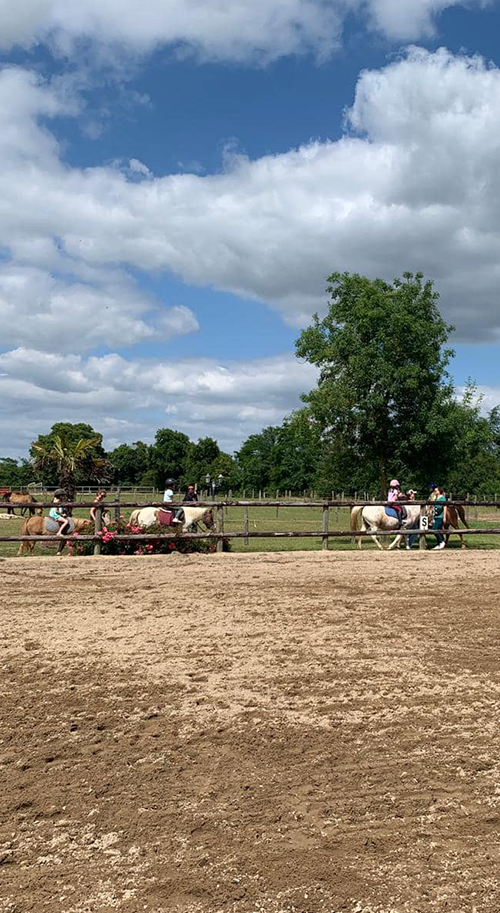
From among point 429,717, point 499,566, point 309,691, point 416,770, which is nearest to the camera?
point 416,770

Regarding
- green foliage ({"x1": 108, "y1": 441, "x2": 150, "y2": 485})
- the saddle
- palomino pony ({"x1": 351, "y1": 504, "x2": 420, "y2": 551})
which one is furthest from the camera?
green foliage ({"x1": 108, "y1": 441, "x2": 150, "y2": 485})

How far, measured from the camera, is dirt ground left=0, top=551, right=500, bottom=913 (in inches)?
113

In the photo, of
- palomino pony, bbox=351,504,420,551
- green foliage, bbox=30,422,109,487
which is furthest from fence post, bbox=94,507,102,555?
Result: green foliage, bbox=30,422,109,487

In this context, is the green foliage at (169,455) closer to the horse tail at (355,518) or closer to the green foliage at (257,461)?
the green foliage at (257,461)

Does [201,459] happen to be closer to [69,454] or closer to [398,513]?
[69,454]

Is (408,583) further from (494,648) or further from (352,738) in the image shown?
(352,738)

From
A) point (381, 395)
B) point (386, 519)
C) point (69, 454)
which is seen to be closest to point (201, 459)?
point (69, 454)

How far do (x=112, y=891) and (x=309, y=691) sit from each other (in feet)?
8.42

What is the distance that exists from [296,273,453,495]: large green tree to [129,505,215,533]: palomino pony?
648cm

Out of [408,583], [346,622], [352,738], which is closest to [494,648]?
[346,622]

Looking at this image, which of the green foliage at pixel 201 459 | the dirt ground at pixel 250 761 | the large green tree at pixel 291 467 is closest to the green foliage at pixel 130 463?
the green foliage at pixel 201 459

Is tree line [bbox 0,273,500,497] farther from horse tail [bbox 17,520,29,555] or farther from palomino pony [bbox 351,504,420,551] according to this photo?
horse tail [bbox 17,520,29,555]

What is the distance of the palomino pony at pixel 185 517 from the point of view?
1623 centimetres

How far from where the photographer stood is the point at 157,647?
21.4 feet
